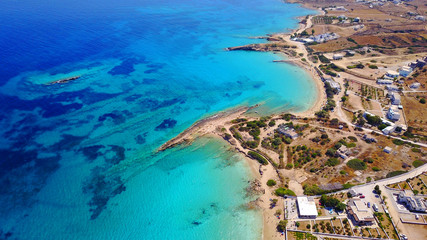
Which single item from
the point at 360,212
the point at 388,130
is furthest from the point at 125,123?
the point at 388,130

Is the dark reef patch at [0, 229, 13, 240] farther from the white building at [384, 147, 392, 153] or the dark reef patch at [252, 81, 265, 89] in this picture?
the white building at [384, 147, 392, 153]

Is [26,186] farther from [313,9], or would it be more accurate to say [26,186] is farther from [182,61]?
[313,9]

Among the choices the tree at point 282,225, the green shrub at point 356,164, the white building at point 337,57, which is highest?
the white building at point 337,57

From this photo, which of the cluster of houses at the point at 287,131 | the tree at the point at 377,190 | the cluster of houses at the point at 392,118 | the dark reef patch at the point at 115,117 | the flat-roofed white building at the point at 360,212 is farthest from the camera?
the dark reef patch at the point at 115,117

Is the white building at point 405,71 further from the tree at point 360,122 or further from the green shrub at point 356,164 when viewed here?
the green shrub at point 356,164

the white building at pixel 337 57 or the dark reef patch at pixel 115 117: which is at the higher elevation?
the white building at pixel 337 57

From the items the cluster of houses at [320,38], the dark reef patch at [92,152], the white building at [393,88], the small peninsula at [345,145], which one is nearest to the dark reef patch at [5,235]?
the dark reef patch at [92,152]

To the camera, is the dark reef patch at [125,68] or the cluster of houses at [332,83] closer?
the cluster of houses at [332,83]

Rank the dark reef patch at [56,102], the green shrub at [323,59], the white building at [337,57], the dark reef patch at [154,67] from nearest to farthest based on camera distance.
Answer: the dark reef patch at [56,102] < the dark reef patch at [154,67] < the green shrub at [323,59] < the white building at [337,57]
